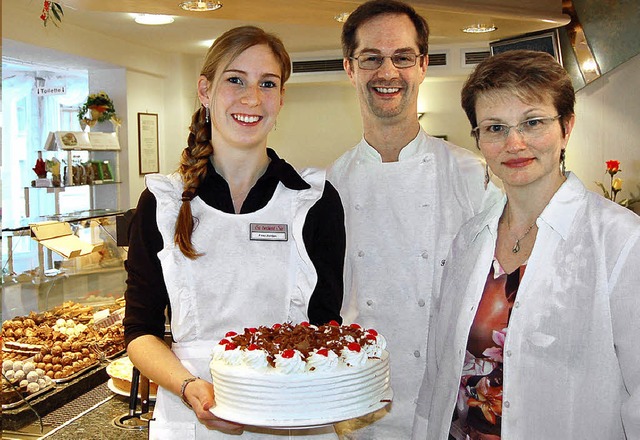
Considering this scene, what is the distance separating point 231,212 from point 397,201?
2.25 ft

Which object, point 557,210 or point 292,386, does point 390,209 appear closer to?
point 557,210

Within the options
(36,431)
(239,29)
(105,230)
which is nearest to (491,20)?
(105,230)

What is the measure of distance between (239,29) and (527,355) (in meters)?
1.08

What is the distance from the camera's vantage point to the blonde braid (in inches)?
70.7

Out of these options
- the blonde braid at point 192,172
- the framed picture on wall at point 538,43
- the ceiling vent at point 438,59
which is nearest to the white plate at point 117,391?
the blonde braid at point 192,172

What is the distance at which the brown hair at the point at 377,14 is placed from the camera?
89.7 inches

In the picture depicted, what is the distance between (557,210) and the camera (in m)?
1.64

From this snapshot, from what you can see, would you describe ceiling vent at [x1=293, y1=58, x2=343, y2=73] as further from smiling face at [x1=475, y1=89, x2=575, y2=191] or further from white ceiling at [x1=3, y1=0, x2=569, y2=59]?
smiling face at [x1=475, y1=89, x2=575, y2=191]

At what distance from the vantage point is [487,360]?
1.71 meters

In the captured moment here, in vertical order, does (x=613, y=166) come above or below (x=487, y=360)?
above

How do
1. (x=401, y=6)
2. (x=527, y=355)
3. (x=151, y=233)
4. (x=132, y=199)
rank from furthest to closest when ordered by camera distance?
1. (x=132, y=199)
2. (x=401, y=6)
3. (x=151, y=233)
4. (x=527, y=355)

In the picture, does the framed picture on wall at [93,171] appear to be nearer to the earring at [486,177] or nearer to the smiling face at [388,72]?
the smiling face at [388,72]

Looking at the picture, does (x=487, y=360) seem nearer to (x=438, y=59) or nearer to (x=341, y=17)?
(x=341, y=17)

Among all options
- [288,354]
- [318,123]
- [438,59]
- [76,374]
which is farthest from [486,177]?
[318,123]
